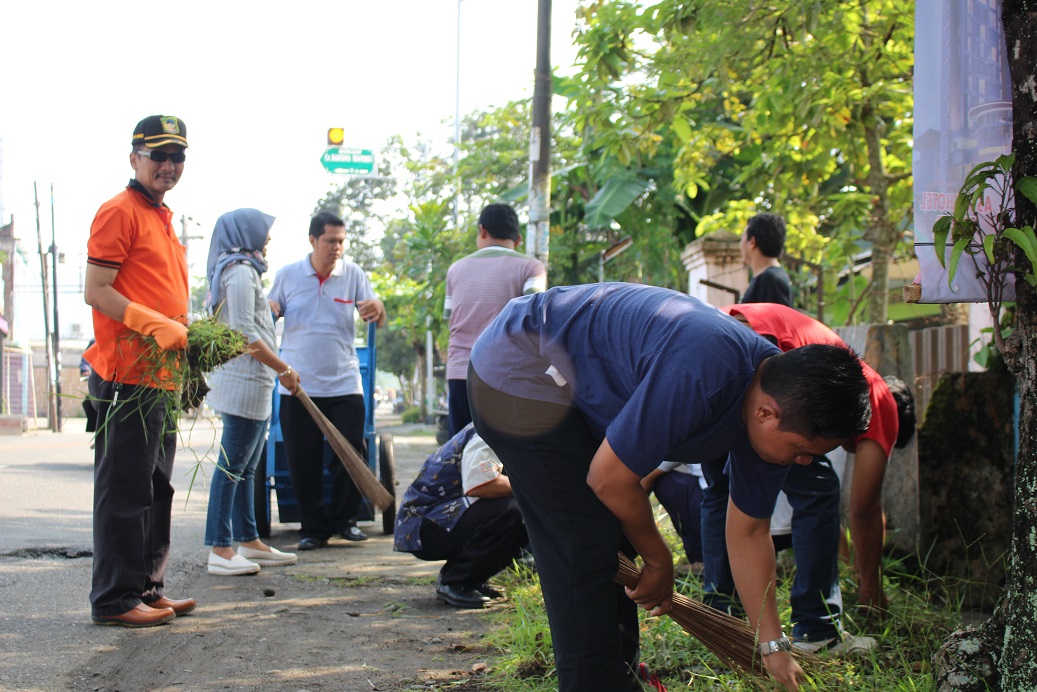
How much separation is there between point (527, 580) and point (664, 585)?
254 centimetres

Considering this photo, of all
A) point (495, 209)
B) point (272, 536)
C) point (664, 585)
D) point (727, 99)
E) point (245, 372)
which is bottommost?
point (272, 536)

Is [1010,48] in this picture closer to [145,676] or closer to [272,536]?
[145,676]

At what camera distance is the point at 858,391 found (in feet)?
7.72

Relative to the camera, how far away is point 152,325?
412 centimetres

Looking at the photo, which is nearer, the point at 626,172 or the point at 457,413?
the point at 457,413

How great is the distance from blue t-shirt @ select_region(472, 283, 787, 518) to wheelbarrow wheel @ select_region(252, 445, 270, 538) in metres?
4.11

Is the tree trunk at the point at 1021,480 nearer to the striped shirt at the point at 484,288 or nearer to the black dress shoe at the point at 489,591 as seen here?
the black dress shoe at the point at 489,591

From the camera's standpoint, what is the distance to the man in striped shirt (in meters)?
5.91

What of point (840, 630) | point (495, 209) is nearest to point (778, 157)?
point (495, 209)

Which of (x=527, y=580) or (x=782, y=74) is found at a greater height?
(x=782, y=74)

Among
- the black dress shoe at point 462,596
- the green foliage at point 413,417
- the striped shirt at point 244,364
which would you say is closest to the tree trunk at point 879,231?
the black dress shoe at point 462,596

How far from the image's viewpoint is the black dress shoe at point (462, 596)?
485cm

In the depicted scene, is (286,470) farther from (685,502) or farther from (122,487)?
(685,502)

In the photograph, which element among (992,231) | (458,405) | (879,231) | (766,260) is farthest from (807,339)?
(879,231)
